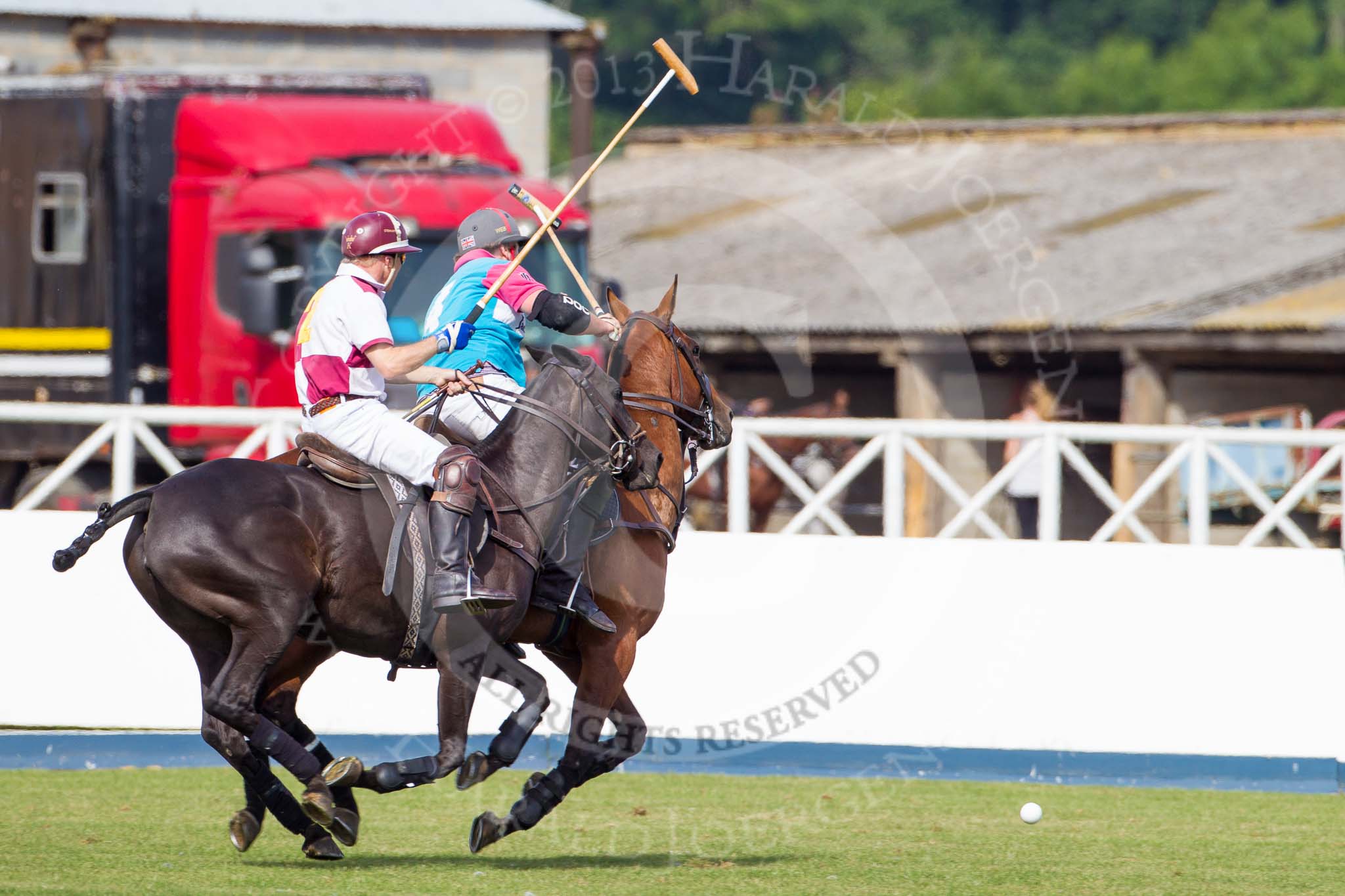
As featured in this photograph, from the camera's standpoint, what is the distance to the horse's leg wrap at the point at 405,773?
7.66 metres

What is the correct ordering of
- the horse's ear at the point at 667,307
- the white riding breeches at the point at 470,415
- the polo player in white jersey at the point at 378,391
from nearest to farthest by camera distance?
the polo player in white jersey at the point at 378,391 < the white riding breeches at the point at 470,415 < the horse's ear at the point at 667,307

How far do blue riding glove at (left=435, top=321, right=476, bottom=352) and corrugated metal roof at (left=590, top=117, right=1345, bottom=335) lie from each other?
11739 mm

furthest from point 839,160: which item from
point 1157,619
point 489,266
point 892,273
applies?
point 489,266

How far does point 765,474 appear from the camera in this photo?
19.8 m

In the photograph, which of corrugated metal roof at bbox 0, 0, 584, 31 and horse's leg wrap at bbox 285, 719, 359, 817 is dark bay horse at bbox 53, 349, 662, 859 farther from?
corrugated metal roof at bbox 0, 0, 584, 31

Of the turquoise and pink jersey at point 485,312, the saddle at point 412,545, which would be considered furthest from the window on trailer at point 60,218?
the saddle at point 412,545

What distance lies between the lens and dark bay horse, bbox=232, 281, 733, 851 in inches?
311

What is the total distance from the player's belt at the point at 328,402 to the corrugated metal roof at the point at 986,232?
12.6 m

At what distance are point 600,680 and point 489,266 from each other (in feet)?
5.99

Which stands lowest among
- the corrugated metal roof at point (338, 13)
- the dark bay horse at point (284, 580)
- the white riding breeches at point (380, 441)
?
the dark bay horse at point (284, 580)

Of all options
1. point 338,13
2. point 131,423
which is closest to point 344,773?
point 131,423

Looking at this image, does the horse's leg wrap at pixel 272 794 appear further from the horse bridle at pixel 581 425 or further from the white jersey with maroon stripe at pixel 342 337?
the horse bridle at pixel 581 425

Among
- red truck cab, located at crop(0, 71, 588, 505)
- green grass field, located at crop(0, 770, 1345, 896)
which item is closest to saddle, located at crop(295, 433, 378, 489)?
green grass field, located at crop(0, 770, 1345, 896)

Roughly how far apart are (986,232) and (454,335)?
16.6m
